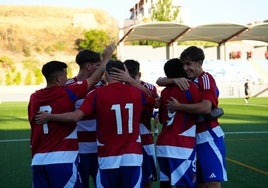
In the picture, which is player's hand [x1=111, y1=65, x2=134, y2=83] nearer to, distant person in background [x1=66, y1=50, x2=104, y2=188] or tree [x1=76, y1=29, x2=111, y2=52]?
distant person in background [x1=66, y1=50, x2=104, y2=188]

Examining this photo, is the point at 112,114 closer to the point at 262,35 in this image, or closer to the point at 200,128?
the point at 200,128

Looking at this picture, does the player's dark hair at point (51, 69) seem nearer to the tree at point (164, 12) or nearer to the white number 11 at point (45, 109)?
the white number 11 at point (45, 109)

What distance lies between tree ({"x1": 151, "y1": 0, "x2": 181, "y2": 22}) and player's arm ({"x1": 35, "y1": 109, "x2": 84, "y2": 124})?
2136 inches

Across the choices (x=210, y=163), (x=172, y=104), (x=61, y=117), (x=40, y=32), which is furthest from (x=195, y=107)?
(x=40, y=32)

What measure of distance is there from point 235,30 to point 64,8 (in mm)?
78939

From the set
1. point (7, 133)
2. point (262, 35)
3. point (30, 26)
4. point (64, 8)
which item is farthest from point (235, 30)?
point (64, 8)

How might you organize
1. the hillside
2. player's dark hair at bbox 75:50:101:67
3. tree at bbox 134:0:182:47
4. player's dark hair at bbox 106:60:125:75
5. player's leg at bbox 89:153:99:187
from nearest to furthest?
player's dark hair at bbox 106:60:125:75, player's dark hair at bbox 75:50:101:67, player's leg at bbox 89:153:99:187, tree at bbox 134:0:182:47, the hillside

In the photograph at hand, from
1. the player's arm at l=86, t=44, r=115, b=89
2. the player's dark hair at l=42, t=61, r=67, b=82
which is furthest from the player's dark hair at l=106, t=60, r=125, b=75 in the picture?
the player's dark hair at l=42, t=61, r=67, b=82

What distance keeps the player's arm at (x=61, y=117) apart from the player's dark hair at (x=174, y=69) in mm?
972

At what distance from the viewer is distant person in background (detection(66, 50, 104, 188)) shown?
5.37 meters

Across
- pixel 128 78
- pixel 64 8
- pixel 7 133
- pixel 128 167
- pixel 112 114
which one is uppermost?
pixel 64 8

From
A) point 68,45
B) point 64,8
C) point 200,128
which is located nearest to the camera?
point 200,128

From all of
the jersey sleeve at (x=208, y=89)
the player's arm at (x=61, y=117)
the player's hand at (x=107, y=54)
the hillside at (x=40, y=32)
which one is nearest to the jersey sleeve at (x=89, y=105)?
the player's arm at (x=61, y=117)

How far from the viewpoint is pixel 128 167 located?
4637 millimetres
